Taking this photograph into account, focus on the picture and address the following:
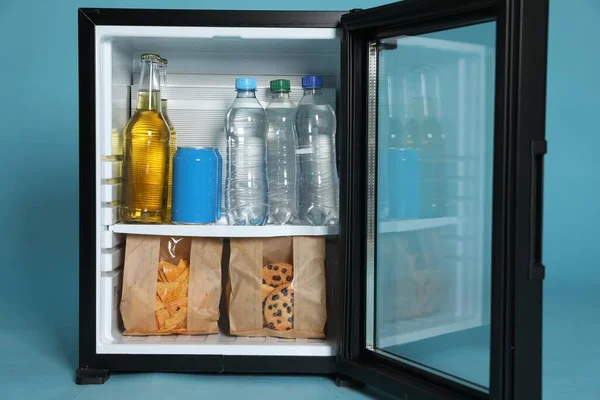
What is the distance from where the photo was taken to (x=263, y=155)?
2436 mm

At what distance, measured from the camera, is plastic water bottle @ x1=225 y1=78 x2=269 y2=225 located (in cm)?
241

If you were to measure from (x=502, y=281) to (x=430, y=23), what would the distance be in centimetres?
64

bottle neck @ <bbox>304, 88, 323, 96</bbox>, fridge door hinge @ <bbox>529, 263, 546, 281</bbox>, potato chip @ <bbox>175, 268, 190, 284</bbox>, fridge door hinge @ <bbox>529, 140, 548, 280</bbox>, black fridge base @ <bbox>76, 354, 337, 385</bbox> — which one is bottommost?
black fridge base @ <bbox>76, 354, 337, 385</bbox>

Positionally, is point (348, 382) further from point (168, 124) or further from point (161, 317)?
point (168, 124)

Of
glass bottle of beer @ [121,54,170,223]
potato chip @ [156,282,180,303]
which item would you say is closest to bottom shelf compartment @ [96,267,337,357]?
potato chip @ [156,282,180,303]

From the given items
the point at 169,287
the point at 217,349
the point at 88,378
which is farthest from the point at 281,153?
the point at 88,378

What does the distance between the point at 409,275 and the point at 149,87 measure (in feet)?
2.94

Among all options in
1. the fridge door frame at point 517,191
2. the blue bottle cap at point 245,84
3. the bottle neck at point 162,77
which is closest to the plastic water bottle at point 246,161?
the blue bottle cap at point 245,84

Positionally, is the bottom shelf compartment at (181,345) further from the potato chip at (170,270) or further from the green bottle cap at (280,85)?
the green bottle cap at (280,85)

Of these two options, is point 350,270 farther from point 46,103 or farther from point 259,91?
point 46,103

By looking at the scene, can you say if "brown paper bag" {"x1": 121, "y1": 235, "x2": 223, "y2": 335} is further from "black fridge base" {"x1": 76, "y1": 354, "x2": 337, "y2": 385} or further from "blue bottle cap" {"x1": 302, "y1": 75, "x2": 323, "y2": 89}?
"blue bottle cap" {"x1": 302, "y1": 75, "x2": 323, "y2": 89}

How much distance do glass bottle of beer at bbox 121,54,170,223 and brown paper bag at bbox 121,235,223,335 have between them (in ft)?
0.31

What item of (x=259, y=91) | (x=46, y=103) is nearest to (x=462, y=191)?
(x=259, y=91)

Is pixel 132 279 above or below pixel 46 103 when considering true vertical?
below
